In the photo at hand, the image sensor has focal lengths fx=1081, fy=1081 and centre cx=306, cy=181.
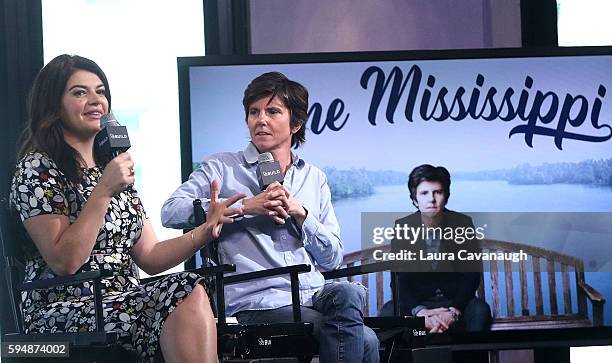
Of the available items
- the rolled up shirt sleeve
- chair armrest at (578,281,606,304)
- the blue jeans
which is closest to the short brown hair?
the rolled up shirt sleeve

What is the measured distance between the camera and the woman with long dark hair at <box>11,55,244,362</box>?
2.93 metres

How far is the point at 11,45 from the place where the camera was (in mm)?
4355

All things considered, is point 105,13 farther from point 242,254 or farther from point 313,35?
point 242,254

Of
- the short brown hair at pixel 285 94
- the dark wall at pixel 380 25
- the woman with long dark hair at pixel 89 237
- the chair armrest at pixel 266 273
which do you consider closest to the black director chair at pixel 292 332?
the chair armrest at pixel 266 273

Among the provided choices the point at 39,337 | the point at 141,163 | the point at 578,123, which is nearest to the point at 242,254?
the point at 141,163

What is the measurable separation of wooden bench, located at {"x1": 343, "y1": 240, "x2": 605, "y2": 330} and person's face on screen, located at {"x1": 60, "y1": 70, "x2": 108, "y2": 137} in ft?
4.39

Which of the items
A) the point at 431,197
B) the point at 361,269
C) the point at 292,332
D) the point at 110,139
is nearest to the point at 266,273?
the point at 292,332

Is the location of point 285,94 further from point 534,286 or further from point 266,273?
point 534,286

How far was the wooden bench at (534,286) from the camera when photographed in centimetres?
436

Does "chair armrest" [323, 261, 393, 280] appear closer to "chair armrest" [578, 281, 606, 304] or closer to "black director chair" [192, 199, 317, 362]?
"black director chair" [192, 199, 317, 362]

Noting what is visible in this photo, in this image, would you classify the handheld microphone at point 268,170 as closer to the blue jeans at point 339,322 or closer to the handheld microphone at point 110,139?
the blue jeans at point 339,322

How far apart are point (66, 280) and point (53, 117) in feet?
2.10

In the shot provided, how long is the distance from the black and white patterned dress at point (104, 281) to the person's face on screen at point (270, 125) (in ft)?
3.13

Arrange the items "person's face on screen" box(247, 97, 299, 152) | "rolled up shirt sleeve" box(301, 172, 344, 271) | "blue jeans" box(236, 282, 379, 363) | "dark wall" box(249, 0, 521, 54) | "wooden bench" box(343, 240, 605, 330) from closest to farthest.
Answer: "blue jeans" box(236, 282, 379, 363) → "rolled up shirt sleeve" box(301, 172, 344, 271) → "person's face on screen" box(247, 97, 299, 152) → "wooden bench" box(343, 240, 605, 330) → "dark wall" box(249, 0, 521, 54)
